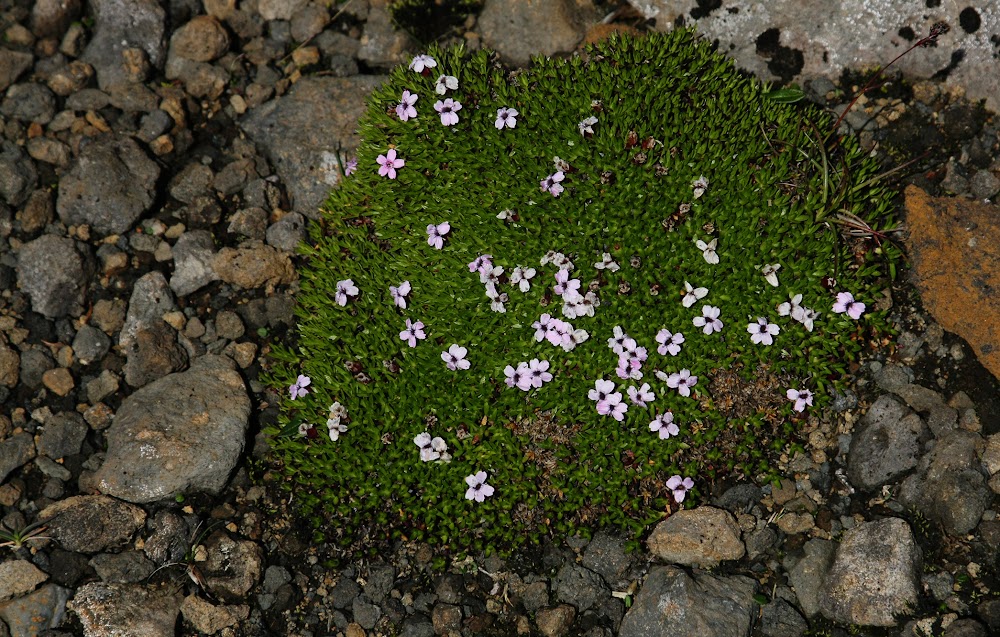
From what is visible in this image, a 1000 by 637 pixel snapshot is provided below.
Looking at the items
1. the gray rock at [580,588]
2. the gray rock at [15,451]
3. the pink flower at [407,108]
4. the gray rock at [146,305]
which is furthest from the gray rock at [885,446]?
the gray rock at [15,451]

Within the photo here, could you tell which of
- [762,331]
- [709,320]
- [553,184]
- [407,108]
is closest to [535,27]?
[407,108]

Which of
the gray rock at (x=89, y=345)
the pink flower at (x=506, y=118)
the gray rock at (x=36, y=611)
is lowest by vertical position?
the gray rock at (x=36, y=611)

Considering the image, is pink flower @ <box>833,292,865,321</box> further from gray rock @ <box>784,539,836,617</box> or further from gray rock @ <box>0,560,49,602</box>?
gray rock @ <box>0,560,49,602</box>

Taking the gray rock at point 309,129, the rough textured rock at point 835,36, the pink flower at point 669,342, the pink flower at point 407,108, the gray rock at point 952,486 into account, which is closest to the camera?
the gray rock at point 952,486

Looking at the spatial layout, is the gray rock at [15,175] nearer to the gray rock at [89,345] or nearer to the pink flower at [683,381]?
the gray rock at [89,345]

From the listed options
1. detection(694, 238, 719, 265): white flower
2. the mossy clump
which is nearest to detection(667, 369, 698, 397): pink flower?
the mossy clump
